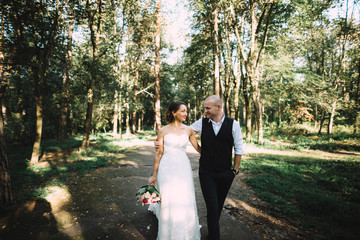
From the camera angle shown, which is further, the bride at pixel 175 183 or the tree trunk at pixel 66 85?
the tree trunk at pixel 66 85

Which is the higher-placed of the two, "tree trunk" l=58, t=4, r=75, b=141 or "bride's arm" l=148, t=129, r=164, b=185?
"tree trunk" l=58, t=4, r=75, b=141

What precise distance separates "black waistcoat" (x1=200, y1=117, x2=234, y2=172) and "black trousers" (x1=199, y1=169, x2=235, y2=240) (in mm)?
102

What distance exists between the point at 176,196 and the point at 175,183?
21cm

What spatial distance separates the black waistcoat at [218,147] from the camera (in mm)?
2803

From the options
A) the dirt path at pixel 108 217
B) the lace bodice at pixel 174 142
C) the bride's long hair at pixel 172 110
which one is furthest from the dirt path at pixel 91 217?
the bride's long hair at pixel 172 110

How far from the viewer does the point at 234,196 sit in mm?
5090

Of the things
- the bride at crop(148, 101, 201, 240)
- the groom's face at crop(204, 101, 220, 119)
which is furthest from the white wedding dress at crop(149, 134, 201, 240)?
the groom's face at crop(204, 101, 220, 119)

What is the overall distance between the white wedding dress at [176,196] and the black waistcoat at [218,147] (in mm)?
411

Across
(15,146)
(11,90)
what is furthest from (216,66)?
(15,146)

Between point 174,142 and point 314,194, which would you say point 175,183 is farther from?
point 314,194

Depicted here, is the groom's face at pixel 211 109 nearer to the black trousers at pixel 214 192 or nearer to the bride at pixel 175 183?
the bride at pixel 175 183

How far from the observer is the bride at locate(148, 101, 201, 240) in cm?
273

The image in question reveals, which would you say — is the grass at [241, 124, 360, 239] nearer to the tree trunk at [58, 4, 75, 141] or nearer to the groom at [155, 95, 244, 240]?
the groom at [155, 95, 244, 240]

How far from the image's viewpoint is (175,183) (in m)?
2.85
